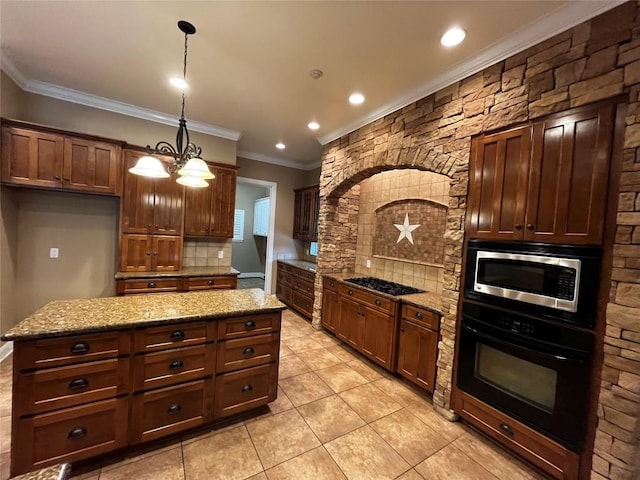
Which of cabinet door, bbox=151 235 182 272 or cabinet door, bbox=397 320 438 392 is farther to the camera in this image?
cabinet door, bbox=151 235 182 272

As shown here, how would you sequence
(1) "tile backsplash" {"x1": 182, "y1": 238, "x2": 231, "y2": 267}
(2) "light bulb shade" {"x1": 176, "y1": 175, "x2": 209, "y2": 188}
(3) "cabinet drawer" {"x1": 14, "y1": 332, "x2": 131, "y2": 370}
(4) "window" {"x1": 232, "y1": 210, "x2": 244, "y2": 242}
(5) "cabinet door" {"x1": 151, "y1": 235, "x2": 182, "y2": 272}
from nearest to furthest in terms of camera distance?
(3) "cabinet drawer" {"x1": 14, "y1": 332, "x2": 131, "y2": 370} → (2) "light bulb shade" {"x1": 176, "y1": 175, "x2": 209, "y2": 188} → (5) "cabinet door" {"x1": 151, "y1": 235, "x2": 182, "y2": 272} → (1) "tile backsplash" {"x1": 182, "y1": 238, "x2": 231, "y2": 267} → (4) "window" {"x1": 232, "y1": 210, "x2": 244, "y2": 242}

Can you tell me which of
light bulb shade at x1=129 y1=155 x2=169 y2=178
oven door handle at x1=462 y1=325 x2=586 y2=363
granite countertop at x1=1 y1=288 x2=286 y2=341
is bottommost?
oven door handle at x1=462 y1=325 x2=586 y2=363

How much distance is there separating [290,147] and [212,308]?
376 centimetres

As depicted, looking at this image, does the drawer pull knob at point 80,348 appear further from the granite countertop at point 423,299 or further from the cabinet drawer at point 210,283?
the granite countertop at point 423,299

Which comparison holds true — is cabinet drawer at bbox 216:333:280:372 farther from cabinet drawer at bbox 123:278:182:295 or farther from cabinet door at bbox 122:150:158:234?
cabinet door at bbox 122:150:158:234

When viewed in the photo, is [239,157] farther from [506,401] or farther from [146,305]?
[506,401]

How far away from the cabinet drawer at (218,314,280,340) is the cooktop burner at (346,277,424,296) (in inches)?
58.6

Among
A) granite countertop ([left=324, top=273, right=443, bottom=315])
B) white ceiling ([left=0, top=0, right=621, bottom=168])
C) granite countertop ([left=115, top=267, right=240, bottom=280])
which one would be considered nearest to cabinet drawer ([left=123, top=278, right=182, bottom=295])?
granite countertop ([left=115, top=267, right=240, bottom=280])

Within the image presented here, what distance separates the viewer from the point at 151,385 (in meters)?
1.81

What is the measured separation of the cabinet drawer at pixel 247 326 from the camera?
2045mm

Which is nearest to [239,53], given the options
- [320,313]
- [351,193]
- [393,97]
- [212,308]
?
[393,97]

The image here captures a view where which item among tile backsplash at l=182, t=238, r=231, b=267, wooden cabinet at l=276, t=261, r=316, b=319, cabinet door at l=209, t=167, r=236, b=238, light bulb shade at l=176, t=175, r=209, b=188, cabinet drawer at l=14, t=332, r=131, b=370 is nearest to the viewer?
cabinet drawer at l=14, t=332, r=131, b=370

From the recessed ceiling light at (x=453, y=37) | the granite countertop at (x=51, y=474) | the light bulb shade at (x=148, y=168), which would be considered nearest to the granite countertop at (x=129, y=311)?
the granite countertop at (x=51, y=474)

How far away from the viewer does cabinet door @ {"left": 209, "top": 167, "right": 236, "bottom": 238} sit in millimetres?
4141
